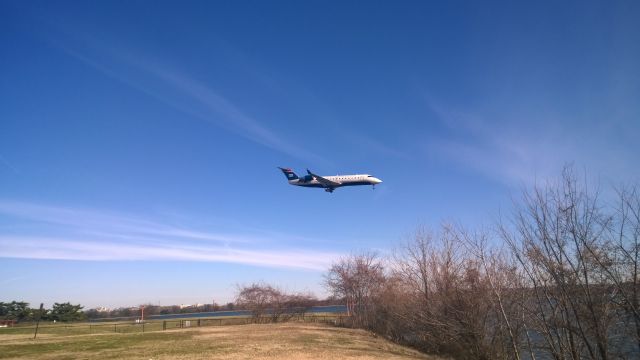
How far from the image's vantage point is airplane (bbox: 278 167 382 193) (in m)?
49.9

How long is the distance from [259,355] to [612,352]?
16.0 m

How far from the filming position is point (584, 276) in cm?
915

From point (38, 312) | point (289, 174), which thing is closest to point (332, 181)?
point (289, 174)

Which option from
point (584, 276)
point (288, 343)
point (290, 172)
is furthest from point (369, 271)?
point (584, 276)

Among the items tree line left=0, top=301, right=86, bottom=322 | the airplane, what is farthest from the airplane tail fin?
tree line left=0, top=301, right=86, bottom=322

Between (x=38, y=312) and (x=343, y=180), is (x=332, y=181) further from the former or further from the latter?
(x=38, y=312)

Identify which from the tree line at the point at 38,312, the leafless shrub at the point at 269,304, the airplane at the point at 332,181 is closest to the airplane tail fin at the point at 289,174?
the airplane at the point at 332,181

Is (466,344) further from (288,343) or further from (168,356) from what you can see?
(168,356)

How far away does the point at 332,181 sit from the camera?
165 feet

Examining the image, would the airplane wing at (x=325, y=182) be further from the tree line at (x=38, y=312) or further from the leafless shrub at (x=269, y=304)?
the tree line at (x=38, y=312)

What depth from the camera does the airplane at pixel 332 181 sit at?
164ft

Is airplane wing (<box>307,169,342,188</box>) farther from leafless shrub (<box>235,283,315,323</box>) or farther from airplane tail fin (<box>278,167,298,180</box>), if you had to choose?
leafless shrub (<box>235,283,315,323</box>)

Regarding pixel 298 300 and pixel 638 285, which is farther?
pixel 298 300

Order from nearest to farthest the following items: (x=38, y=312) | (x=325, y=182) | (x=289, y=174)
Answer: (x=325, y=182) < (x=289, y=174) < (x=38, y=312)
